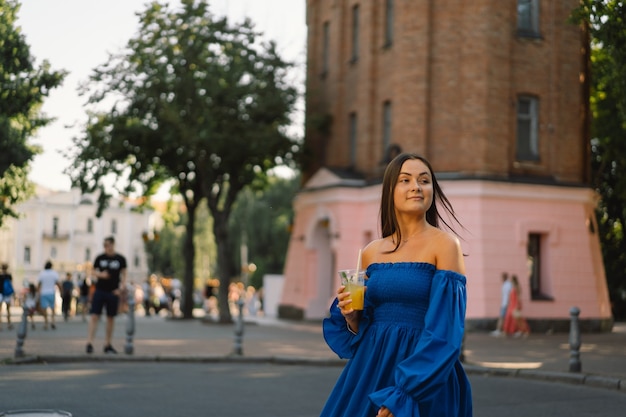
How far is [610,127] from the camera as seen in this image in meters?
30.5

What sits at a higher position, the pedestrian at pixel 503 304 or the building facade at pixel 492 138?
the building facade at pixel 492 138

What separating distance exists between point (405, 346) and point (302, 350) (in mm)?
14534

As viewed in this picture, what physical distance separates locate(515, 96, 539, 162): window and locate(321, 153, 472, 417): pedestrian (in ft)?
82.1

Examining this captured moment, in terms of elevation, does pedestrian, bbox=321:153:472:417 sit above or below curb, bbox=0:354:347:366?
above

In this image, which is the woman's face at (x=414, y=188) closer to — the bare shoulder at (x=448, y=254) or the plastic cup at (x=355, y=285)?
the bare shoulder at (x=448, y=254)

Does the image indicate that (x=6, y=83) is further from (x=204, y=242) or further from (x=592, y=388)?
(x=204, y=242)

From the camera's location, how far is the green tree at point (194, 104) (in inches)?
1189

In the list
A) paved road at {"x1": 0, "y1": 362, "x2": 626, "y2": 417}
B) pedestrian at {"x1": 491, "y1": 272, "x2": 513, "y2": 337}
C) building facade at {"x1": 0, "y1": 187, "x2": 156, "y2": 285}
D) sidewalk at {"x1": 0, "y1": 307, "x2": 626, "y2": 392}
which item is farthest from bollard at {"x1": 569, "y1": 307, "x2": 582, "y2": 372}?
building facade at {"x1": 0, "y1": 187, "x2": 156, "y2": 285}

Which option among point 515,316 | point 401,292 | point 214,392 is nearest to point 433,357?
point 401,292

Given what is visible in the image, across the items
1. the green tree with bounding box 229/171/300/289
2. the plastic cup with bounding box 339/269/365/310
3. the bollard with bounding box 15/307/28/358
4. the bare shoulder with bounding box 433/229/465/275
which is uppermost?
the green tree with bounding box 229/171/300/289

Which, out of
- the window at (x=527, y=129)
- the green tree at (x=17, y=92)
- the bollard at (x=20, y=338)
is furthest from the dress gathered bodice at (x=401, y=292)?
the window at (x=527, y=129)

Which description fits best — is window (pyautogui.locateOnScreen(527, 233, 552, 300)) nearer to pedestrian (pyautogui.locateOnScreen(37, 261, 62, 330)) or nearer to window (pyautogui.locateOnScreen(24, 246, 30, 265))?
pedestrian (pyautogui.locateOnScreen(37, 261, 62, 330))

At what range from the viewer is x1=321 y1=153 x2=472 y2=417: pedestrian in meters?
3.98

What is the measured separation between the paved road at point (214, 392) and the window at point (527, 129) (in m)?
15.8
